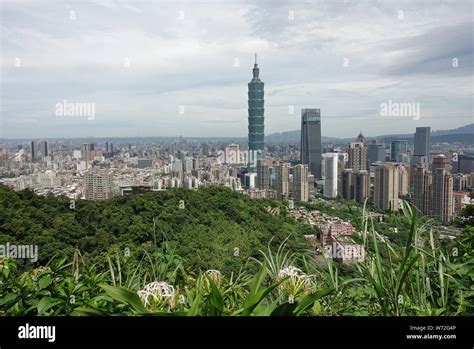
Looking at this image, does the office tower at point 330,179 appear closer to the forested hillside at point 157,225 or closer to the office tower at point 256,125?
the forested hillside at point 157,225

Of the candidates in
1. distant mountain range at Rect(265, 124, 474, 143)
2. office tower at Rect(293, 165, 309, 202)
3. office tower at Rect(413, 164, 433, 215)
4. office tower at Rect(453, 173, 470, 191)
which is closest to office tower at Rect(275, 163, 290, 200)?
office tower at Rect(293, 165, 309, 202)

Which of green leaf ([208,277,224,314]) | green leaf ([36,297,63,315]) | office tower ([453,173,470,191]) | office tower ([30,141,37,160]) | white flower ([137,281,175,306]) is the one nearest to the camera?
green leaf ([208,277,224,314])

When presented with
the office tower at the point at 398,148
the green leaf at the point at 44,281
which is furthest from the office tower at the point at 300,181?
the green leaf at the point at 44,281

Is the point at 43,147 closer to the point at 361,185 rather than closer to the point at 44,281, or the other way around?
the point at 44,281

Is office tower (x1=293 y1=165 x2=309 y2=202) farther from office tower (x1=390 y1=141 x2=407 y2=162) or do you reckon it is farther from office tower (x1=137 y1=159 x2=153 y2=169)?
office tower (x1=137 y1=159 x2=153 y2=169)

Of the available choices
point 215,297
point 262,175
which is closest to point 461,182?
point 262,175
